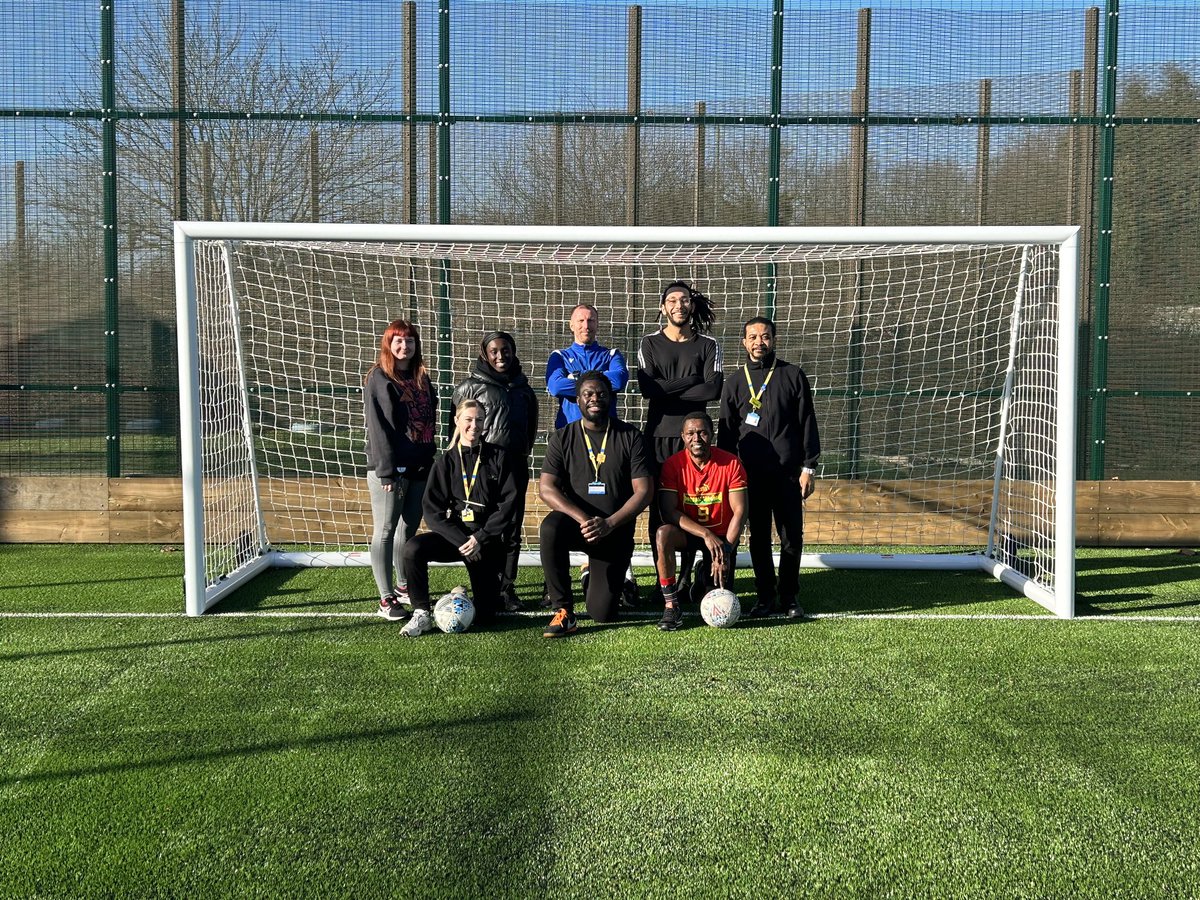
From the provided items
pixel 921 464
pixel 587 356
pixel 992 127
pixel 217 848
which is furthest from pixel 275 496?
pixel 992 127

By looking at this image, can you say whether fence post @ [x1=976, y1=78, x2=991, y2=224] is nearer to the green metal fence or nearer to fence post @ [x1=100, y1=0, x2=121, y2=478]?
→ the green metal fence

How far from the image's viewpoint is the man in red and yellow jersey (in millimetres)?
6395

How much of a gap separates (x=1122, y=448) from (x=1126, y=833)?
641cm

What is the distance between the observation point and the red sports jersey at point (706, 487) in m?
6.53

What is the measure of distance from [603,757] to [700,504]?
253cm

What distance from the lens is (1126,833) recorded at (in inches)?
140

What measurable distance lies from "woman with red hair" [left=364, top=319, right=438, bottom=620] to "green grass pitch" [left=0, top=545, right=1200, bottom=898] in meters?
0.46

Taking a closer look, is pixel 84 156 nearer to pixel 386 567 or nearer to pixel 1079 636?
pixel 386 567

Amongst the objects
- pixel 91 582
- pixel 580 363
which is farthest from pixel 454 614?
pixel 91 582

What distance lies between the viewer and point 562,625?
6148 mm

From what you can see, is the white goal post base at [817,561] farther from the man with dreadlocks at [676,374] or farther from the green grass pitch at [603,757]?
the man with dreadlocks at [676,374]

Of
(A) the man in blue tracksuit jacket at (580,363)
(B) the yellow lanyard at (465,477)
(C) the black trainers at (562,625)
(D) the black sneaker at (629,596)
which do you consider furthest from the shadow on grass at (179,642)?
(A) the man in blue tracksuit jacket at (580,363)

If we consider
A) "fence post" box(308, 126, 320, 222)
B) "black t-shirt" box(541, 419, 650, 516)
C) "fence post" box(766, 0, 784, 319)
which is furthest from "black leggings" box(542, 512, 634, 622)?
"fence post" box(308, 126, 320, 222)

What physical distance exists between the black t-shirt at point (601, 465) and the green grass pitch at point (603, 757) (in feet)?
2.51
